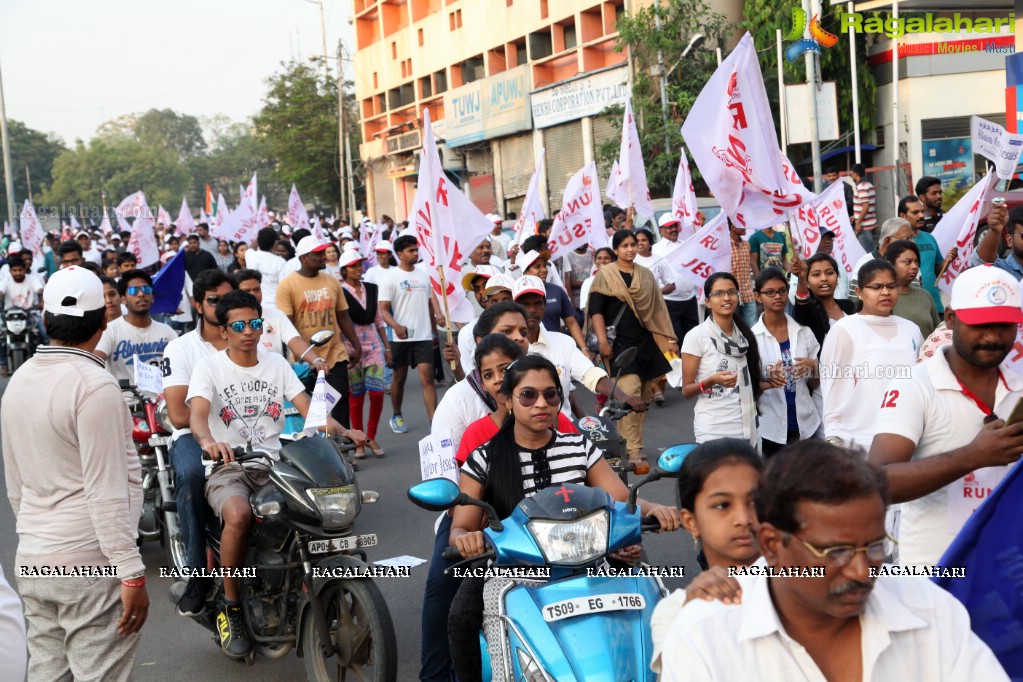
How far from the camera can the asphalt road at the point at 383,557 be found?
5.53m

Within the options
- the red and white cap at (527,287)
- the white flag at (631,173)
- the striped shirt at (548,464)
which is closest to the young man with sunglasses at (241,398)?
the striped shirt at (548,464)

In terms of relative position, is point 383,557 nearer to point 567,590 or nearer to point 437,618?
point 437,618

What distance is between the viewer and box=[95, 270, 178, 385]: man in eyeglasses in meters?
7.65

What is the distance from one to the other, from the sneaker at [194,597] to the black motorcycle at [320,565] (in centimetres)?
39

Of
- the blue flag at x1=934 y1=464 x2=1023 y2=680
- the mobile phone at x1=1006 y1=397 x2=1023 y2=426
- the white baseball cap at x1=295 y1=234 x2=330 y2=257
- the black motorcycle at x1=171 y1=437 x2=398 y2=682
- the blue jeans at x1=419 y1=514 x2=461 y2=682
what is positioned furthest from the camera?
the white baseball cap at x1=295 y1=234 x2=330 y2=257

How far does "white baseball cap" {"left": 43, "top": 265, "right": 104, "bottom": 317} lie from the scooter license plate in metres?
1.90

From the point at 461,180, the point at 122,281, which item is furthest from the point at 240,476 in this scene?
the point at 461,180

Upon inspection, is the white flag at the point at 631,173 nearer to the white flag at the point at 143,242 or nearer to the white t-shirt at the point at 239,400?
the white flag at the point at 143,242

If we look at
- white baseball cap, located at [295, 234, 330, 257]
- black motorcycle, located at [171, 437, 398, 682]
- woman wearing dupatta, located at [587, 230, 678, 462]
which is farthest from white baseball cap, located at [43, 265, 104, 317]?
woman wearing dupatta, located at [587, 230, 678, 462]

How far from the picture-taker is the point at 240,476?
5.25 meters

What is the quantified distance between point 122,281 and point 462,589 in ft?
15.8

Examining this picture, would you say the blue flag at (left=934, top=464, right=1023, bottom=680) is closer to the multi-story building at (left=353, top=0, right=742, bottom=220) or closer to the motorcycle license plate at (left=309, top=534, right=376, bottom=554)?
the motorcycle license plate at (left=309, top=534, right=376, bottom=554)

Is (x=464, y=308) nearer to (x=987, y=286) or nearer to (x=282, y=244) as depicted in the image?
(x=987, y=286)

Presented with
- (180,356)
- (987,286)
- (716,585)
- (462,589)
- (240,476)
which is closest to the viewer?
(716,585)
